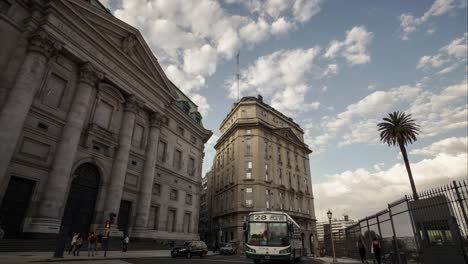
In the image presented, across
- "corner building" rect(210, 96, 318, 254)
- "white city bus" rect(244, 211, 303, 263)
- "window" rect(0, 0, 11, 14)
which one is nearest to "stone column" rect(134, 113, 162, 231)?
"white city bus" rect(244, 211, 303, 263)

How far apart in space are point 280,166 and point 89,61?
4337cm

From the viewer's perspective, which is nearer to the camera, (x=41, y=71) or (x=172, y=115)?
(x=41, y=71)

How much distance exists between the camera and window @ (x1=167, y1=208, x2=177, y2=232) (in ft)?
104

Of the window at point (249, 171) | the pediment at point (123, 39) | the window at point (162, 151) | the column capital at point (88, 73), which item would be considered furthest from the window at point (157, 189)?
the window at point (249, 171)

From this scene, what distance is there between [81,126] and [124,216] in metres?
10.3

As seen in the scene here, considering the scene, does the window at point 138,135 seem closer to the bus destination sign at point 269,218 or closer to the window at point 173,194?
the window at point 173,194

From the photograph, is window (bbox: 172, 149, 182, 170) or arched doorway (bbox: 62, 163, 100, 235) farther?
window (bbox: 172, 149, 182, 170)

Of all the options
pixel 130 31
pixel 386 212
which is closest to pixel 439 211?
pixel 386 212

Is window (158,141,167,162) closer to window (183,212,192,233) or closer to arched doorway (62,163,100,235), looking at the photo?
window (183,212,192,233)

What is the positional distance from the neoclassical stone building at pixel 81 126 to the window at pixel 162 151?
13cm

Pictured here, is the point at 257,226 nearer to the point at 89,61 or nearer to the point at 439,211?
the point at 439,211

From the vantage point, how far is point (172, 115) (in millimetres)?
34562

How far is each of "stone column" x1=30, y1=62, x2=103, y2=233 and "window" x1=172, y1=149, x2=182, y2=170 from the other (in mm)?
14705

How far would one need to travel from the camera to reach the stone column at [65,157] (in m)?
17.6
